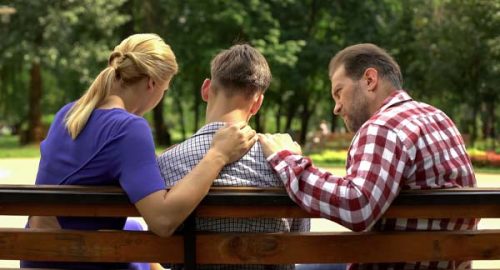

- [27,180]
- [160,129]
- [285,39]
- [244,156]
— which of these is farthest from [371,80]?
[160,129]

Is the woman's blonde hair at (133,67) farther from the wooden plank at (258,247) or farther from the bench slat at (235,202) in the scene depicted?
the wooden plank at (258,247)

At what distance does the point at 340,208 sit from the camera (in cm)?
268

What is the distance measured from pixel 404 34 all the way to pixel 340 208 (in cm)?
3747

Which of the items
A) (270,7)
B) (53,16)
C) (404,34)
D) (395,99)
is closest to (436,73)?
(404,34)

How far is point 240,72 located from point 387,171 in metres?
0.67

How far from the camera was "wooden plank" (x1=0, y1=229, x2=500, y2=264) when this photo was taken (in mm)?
2746

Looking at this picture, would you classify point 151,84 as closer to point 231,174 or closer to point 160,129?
point 231,174

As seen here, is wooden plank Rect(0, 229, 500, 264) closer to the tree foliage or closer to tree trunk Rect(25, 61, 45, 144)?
the tree foliage

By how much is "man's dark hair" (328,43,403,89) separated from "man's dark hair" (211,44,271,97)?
0.99 feet

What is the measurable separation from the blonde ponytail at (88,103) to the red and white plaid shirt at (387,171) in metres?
0.72

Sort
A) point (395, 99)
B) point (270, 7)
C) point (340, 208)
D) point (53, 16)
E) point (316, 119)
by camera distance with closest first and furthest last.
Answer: point (340, 208) → point (395, 99) → point (53, 16) → point (270, 7) → point (316, 119)

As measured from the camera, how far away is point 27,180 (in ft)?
58.6

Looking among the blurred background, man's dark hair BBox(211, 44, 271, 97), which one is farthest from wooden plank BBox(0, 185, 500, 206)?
the blurred background

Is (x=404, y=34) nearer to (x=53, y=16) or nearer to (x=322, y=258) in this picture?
(x=53, y=16)
